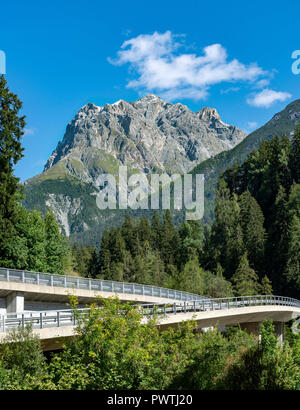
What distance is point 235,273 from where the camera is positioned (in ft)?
255

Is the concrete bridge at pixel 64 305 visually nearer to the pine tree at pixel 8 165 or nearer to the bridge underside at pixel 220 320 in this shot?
the bridge underside at pixel 220 320

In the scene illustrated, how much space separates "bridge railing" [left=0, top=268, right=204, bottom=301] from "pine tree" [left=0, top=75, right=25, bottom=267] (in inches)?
302

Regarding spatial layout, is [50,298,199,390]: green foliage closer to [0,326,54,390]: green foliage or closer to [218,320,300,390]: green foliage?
[0,326,54,390]: green foliage

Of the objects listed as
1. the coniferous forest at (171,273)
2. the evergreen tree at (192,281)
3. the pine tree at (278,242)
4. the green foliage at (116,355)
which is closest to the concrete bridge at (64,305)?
the coniferous forest at (171,273)

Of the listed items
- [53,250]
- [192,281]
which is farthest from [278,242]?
[53,250]

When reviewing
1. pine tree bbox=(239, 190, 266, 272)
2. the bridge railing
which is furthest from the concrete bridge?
pine tree bbox=(239, 190, 266, 272)

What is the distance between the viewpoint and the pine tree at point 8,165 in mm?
41344

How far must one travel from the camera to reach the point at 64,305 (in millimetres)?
36531

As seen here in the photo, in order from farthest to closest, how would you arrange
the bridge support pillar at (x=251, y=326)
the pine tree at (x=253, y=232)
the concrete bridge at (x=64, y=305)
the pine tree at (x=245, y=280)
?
the pine tree at (x=253, y=232) → the pine tree at (x=245, y=280) → the bridge support pillar at (x=251, y=326) → the concrete bridge at (x=64, y=305)

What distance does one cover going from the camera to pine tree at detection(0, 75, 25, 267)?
4134 centimetres

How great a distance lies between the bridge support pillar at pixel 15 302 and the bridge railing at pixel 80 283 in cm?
86

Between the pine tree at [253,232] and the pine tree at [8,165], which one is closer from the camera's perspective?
the pine tree at [8,165]
